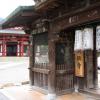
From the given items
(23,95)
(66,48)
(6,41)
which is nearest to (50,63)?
(66,48)

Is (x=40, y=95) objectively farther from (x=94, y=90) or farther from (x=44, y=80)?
(x=94, y=90)

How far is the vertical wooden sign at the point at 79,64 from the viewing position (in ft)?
34.3

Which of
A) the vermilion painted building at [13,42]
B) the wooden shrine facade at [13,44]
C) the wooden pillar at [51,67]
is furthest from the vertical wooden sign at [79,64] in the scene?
the wooden shrine facade at [13,44]

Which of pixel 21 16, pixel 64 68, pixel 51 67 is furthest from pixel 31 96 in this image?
pixel 21 16

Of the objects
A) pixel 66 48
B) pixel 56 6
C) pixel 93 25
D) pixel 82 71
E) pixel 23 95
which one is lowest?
pixel 23 95

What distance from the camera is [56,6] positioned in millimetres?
9148

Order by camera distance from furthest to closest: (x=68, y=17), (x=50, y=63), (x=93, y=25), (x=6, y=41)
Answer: (x=6, y=41)
(x=50, y=63)
(x=93, y=25)
(x=68, y=17)

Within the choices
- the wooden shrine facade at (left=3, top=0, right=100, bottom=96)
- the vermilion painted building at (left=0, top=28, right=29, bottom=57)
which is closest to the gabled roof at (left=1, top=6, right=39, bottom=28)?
the wooden shrine facade at (left=3, top=0, right=100, bottom=96)

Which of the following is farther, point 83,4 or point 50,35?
point 50,35

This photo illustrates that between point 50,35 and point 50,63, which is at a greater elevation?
point 50,35

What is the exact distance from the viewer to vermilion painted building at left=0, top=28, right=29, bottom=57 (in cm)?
4337

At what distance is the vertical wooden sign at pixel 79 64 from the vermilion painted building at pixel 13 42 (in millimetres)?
32944

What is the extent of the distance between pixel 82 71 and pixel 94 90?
86 cm

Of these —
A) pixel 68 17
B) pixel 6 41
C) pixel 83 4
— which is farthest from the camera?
pixel 6 41
